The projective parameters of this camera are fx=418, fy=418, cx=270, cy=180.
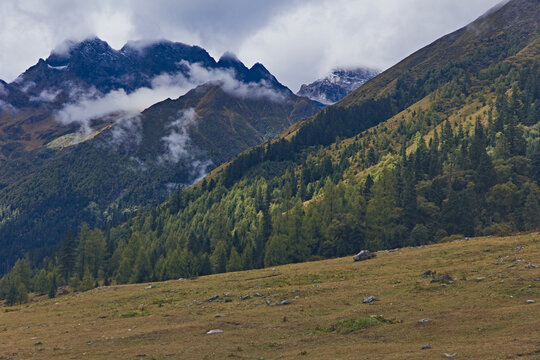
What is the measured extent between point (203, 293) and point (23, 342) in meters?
26.9

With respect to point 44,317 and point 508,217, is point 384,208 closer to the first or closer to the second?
point 508,217

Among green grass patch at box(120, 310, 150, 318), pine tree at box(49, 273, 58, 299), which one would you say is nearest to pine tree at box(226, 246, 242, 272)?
pine tree at box(49, 273, 58, 299)

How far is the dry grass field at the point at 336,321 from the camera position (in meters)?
27.6

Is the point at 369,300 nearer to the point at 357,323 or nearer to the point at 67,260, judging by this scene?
the point at 357,323

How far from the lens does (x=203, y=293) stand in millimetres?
64062

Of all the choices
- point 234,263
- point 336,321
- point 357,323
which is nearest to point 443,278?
point 336,321

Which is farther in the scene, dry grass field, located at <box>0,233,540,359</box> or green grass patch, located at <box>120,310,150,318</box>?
green grass patch, located at <box>120,310,150,318</box>

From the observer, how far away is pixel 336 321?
35.9m

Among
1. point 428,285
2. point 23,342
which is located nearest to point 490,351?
point 428,285

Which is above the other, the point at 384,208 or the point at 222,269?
the point at 384,208

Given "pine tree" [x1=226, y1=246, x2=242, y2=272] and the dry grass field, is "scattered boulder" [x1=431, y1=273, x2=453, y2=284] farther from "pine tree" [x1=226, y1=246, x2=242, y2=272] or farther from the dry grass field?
"pine tree" [x1=226, y1=246, x2=242, y2=272]

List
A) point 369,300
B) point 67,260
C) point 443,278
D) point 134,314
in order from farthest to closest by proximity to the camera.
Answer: point 67,260, point 134,314, point 443,278, point 369,300

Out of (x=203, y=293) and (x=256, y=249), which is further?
(x=256, y=249)

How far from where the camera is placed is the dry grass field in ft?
90.5
